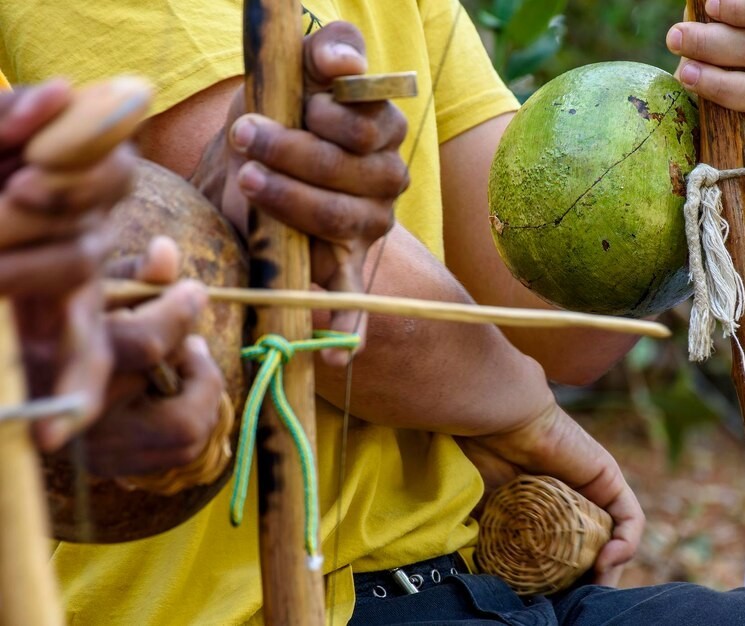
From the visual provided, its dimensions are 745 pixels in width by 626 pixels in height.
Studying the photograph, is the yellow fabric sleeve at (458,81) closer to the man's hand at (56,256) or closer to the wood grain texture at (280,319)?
the wood grain texture at (280,319)

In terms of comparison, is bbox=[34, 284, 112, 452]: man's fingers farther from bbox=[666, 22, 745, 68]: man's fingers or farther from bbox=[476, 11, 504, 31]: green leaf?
bbox=[476, 11, 504, 31]: green leaf

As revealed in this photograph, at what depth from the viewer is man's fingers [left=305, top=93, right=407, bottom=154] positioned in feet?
3.20

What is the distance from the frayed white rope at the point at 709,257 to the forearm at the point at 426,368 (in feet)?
0.97

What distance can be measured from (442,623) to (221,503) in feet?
1.05

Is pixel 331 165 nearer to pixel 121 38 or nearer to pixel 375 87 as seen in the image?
pixel 375 87

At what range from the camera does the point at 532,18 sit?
8.70 feet

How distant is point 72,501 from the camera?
93 centimetres

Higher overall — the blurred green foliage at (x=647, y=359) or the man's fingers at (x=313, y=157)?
the man's fingers at (x=313, y=157)

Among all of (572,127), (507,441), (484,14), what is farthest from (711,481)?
(572,127)

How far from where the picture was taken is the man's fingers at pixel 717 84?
1.28m

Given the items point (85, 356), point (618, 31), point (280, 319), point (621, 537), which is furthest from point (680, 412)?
point (85, 356)

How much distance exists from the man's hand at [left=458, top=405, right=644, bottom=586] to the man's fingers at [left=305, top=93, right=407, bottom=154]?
2.37 feet

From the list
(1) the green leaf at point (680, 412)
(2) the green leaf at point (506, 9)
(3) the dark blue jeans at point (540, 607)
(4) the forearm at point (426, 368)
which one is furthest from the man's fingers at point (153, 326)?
(1) the green leaf at point (680, 412)

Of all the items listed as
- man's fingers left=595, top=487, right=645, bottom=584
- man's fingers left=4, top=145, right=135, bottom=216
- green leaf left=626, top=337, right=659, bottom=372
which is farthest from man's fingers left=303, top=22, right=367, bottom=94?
green leaf left=626, top=337, right=659, bottom=372
